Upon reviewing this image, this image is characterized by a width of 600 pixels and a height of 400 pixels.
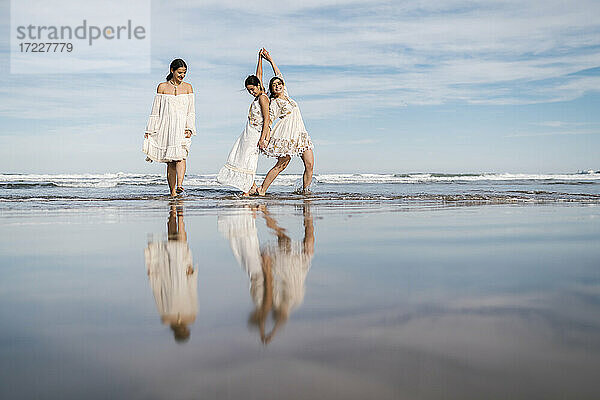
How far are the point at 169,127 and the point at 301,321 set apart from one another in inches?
272

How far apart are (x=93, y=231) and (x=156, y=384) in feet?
7.84

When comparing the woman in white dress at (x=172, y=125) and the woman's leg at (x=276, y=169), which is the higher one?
the woman in white dress at (x=172, y=125)

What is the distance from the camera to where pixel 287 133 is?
→ 25.1ft

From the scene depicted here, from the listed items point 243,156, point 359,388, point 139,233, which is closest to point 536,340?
point 359,388

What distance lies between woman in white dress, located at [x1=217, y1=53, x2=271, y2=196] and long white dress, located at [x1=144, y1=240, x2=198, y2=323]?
17.2ft

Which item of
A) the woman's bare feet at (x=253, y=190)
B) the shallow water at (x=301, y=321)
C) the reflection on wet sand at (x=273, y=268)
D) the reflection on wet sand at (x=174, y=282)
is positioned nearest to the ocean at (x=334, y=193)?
the woman's bare feet at (x=253, y=190)

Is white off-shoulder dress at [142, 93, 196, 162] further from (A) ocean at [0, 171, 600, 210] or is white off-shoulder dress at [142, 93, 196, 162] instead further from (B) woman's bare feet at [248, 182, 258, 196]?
(B) woman's bare feet at [248, 182, 258, 196]

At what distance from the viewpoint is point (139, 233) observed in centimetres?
288

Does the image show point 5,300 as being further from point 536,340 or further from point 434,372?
point 536,340

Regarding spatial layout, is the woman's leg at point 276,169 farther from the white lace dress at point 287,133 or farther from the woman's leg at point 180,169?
the woman's leg at point 180,169

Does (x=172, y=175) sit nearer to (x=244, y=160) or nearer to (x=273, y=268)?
(x=244, y=160)

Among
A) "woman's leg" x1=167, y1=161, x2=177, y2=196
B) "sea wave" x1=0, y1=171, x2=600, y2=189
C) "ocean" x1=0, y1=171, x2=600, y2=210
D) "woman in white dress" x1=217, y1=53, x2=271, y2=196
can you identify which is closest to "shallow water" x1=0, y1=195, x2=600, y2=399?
"ocean" x1=0, y1=171, x2=600, y2=210

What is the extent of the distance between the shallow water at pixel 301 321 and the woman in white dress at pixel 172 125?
17.7 feet

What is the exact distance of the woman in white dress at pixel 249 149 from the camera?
7.46 m
